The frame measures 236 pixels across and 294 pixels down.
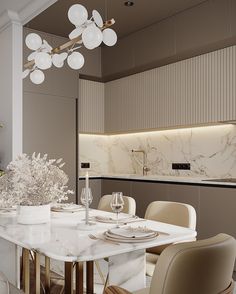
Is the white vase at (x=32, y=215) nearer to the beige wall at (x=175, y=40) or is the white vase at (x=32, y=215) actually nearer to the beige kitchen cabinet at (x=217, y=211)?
the beige kitchen cabinet at (x=217, y=211)

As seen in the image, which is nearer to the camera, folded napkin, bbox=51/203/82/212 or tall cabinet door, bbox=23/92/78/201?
folded napkin, bbox=51/203/82/212

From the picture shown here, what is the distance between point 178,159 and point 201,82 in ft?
3.43

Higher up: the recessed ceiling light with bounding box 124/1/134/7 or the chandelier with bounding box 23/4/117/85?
the recessed ceiling light with bounding box 124/1/134/7

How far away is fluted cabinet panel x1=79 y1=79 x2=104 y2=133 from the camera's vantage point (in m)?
5.13

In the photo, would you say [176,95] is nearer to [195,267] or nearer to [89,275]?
[89,275]

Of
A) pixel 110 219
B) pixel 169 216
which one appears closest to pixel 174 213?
pixel 169 216

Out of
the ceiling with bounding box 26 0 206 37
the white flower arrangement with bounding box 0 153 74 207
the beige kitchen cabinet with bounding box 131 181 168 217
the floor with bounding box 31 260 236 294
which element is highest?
the ceiling with bounding box 26 0 206 37

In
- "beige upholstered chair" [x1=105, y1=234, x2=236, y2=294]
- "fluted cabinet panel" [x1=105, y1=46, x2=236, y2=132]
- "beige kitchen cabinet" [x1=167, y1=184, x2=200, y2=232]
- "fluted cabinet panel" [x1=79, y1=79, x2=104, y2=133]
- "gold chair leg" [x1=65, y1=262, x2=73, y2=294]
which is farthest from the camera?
"fluted cabinet panel" [x1=79, y1=79, x2=104, y2=133]

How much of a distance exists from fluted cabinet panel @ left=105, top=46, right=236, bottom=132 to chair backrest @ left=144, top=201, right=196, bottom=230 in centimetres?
171

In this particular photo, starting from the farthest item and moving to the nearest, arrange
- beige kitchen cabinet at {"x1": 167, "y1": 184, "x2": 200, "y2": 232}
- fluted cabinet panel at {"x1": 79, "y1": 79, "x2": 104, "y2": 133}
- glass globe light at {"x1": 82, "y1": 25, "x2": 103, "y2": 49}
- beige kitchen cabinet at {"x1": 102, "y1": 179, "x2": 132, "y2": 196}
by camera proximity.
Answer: fluted cabinet panel at {"x1": 79, "y1": 79, "x2": 104, "y2": 133} < beige kitchen cabinet at {"x1": 102, "y1": 179, "x2": 132, "y2": 196} < beige kitchen cabinet at {"x1": 167, "y1": 184, "x2": 200, "y2": 232} < glass globe light at {"x1": 82, "y1": 25, "x2": 103, "y2": 49}

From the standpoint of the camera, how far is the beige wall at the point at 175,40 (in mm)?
3639

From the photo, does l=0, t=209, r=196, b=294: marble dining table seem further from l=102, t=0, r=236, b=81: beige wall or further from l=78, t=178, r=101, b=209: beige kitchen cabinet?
l=78, t=178, r=101, b=209: beige kitchen cabinet

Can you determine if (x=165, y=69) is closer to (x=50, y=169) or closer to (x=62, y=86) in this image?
(x=62, y=86)

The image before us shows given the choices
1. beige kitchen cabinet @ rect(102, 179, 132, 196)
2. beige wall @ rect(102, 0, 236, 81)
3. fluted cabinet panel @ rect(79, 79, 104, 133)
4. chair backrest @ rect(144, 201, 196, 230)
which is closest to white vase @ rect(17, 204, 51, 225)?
chair backrest @ rect(144, 201, 196, 230)
